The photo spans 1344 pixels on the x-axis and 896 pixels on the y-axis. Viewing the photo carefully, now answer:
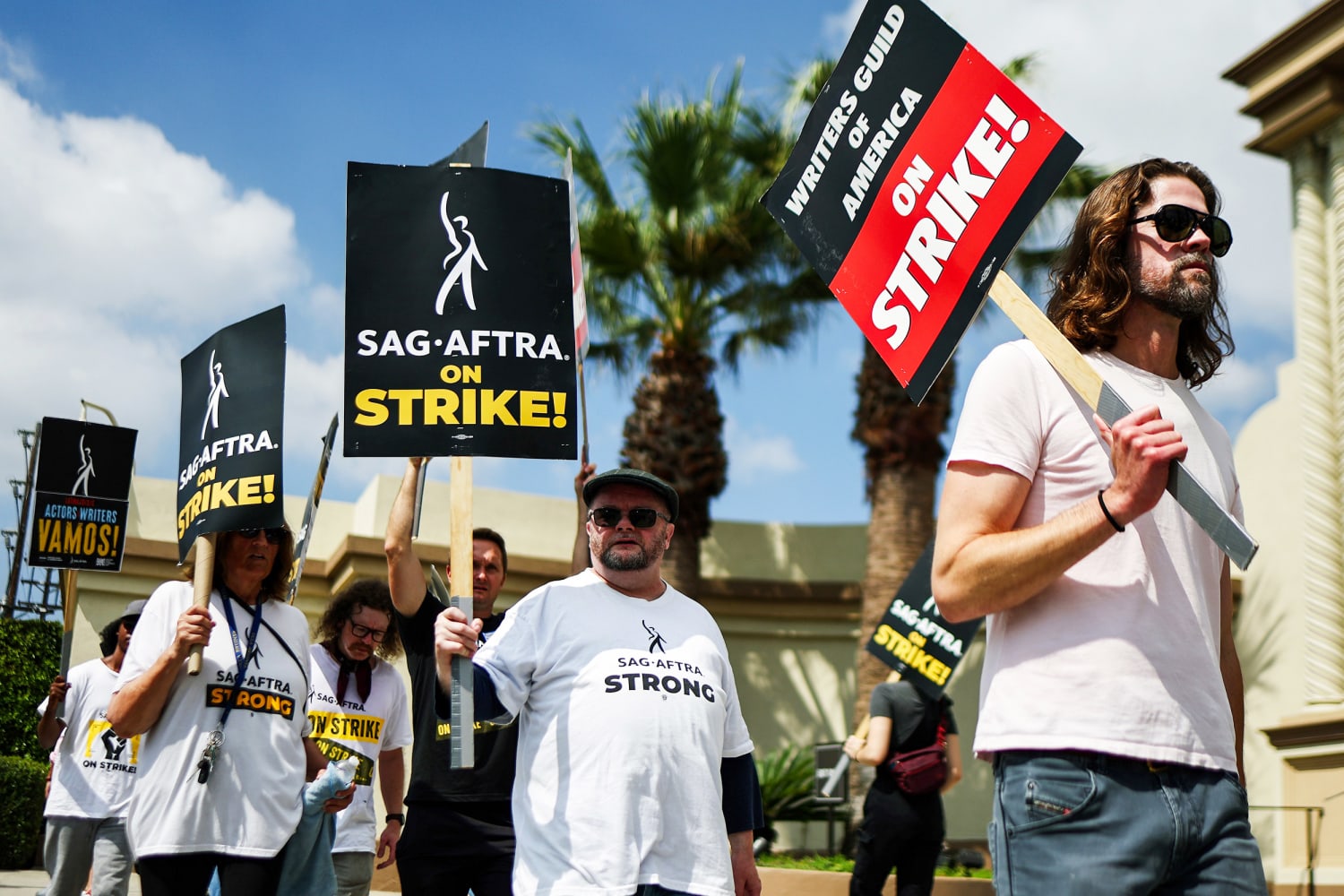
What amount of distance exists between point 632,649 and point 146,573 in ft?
40.6

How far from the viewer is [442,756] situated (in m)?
5.09

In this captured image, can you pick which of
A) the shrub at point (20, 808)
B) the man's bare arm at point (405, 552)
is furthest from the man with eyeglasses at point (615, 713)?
the shrub at point (20, 808)

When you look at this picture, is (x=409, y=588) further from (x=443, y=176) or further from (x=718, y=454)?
(x=718, y=454)

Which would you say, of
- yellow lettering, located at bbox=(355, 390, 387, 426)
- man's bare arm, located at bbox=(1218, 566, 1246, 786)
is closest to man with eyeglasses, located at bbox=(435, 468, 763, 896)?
yellow lettering, located at bbox=(355, 390, 387, 426)

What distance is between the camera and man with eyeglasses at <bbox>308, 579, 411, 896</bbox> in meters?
6.72

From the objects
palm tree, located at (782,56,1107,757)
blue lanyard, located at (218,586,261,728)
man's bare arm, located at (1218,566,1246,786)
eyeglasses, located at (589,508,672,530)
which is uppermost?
palm tree, located at (782,56,1107,757)

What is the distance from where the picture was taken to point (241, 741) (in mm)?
5059

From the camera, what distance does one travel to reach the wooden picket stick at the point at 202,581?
4973 millimetres

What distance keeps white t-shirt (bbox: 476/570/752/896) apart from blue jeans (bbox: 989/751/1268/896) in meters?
1.47

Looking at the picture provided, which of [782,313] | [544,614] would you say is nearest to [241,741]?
[544,614]

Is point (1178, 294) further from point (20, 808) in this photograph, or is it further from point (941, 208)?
point (20, 808)

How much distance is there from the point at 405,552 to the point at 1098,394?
3024mm

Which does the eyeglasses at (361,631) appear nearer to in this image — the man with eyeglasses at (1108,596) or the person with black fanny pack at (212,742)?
the person with black fanny pack at (212,742)

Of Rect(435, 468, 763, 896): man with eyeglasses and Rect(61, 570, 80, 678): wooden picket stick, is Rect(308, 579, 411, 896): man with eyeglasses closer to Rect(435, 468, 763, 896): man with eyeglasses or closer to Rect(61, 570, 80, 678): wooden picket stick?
Rect(61, 570, 80, 678): wooden picket stick
